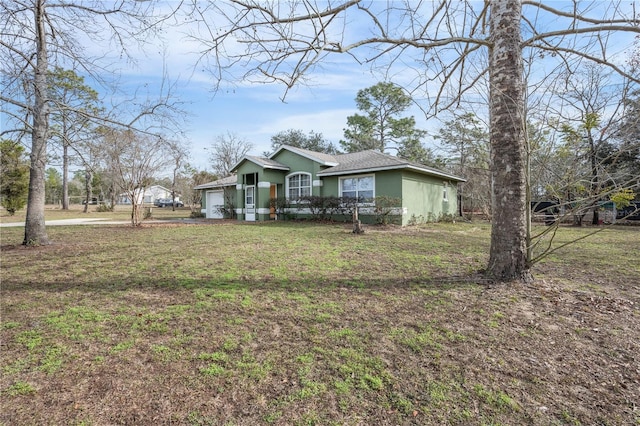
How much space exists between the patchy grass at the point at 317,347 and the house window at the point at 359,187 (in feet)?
31.8

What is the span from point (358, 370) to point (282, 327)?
1.03 metres

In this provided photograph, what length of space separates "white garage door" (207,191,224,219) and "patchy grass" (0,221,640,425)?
1733 centimetres

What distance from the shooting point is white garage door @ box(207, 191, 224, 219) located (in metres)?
22.5

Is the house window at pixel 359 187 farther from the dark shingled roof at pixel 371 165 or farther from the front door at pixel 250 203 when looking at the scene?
the front door at pixel 250 203

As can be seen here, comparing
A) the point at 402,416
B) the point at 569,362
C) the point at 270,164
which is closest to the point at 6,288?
the point at 402,416

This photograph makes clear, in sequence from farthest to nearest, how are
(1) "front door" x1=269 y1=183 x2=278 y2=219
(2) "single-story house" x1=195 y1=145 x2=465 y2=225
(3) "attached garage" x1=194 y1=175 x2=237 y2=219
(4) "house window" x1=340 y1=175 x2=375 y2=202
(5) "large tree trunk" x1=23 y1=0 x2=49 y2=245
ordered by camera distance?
(3) "attached garage" x1=194 y1=175 x2=237 y2=219
(1) "front door" x1=269 y1=183 x2=278 y2=219
(4) "house window" x1=340 y1=175 x2=375 y2=202
(2) "single-story house" x1=195 y1=145 x2=465 y2=225
(5) "large tree trunk" x1=23 y1=0 x2=49 y2=245

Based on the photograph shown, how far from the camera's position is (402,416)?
191 centimetres

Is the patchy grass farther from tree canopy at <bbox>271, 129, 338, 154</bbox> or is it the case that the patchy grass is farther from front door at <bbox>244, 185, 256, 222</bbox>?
tree canopy at <bbox>271, 129, 338, 154</bbox>

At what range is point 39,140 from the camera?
6.74m

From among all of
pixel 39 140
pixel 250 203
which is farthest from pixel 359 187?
pixel 39 140

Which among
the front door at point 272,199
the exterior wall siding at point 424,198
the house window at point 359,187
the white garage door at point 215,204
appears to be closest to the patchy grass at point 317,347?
the exterior wall siding at point 424,198

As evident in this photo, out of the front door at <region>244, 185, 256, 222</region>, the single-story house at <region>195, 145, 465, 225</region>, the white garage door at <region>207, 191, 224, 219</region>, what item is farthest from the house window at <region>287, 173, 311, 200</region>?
the white garage door at <region>207, 191, 224, 219</region>

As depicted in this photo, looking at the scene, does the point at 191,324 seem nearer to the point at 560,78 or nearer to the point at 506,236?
the point at 506,236

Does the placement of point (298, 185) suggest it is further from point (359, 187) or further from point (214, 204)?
point (214, 204)
